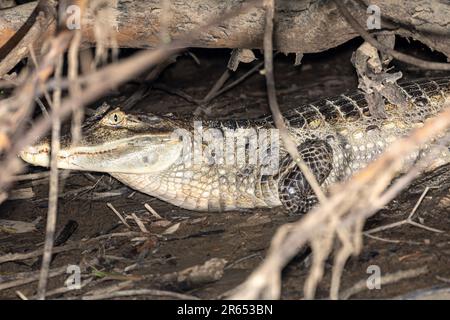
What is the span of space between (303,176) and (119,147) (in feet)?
4.08

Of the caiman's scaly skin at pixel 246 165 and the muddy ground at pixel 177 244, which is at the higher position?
the caiman's scaly skin at pixel 246 165

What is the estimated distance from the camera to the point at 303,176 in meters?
4.95

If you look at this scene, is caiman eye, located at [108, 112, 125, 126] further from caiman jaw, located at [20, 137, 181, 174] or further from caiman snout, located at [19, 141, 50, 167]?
caiman snout, located at [19, 141, 50, 167]

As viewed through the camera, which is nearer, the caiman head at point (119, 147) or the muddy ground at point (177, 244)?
the muddy ground at point (177, 244)

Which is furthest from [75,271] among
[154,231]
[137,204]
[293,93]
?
[293,93]

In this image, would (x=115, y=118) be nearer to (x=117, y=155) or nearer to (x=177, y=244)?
(x=117, y=155)

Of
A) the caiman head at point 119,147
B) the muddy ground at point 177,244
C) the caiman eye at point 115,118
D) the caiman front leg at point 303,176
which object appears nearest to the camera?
the muddy ground at point 177,244

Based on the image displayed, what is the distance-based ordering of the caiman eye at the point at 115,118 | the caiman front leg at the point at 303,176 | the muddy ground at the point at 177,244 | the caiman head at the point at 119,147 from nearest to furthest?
1. the muddy ground at the point at 177,244
2. the caiman front leg at the point at 303,176
3. the caiman head at the point at 119,147
4. the caiman eye at the point at 115,118

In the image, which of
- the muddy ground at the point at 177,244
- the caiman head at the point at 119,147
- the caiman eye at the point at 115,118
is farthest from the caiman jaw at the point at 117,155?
the muddy ground at the point at 177,244

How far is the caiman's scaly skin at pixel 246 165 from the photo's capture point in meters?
5.03

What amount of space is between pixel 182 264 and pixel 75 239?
912 mm

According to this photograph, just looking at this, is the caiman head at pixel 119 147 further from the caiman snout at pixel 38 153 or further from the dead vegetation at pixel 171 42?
the dead vegetation at pixel 171 42

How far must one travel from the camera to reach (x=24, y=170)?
5.98m
